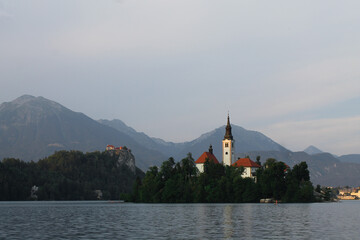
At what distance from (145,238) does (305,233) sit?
64.9 ft

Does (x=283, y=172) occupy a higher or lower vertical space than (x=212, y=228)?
higher

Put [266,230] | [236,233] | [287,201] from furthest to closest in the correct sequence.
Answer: [287,201], [266,230], [236,233]

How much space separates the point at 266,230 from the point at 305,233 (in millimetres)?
5545

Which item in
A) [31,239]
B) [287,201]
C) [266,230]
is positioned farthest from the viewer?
[287,201]

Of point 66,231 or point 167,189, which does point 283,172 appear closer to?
point 167,189

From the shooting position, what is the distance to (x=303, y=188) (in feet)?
634

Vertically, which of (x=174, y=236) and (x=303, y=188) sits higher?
(x=303, y=188)

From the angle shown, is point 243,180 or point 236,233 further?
point 243,180

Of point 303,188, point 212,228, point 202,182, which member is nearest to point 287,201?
point 303,188

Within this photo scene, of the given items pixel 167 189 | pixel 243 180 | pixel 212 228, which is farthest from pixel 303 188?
pixel 212 228

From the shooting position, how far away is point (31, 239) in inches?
2154

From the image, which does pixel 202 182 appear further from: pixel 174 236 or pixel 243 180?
pixel 174 236

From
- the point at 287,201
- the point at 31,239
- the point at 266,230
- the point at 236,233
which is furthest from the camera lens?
the point at 287,201

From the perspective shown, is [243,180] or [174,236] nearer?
[174,236]
